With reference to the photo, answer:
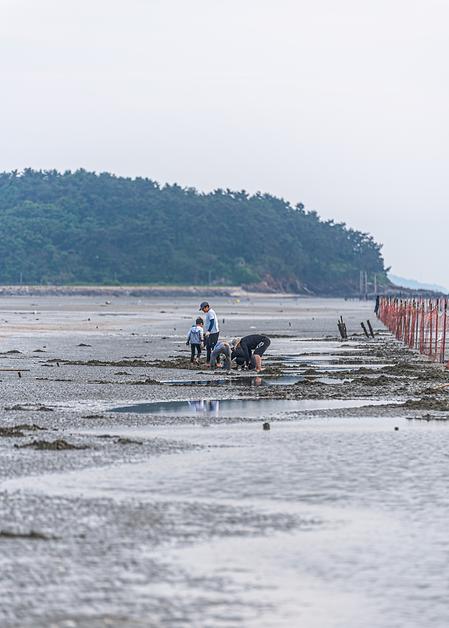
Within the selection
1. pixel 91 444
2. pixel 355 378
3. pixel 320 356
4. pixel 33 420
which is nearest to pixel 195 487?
pixel 91 444

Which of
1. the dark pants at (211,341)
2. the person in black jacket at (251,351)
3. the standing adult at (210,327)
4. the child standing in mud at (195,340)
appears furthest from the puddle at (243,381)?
the child standing in mud at (195,340)

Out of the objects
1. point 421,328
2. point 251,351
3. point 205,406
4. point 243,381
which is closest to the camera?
point 205,406

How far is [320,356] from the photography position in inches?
1754

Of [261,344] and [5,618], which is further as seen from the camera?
[261,344]

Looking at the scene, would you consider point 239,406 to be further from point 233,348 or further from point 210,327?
point 210,327

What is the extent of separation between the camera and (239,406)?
25.1 meters

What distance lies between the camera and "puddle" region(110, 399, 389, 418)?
23.7 m

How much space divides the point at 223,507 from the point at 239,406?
1151 cm

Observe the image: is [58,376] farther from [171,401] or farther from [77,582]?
[77,582]

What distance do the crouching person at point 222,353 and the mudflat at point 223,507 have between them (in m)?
6.72

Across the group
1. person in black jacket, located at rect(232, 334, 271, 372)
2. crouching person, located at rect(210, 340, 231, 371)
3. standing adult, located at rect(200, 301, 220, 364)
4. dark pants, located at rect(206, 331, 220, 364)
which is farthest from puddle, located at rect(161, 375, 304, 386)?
dark pants, located at rect(206, 331, 220, 364)

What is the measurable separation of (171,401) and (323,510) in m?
12.7

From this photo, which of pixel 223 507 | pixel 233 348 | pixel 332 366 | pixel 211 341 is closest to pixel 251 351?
pixel 233 348

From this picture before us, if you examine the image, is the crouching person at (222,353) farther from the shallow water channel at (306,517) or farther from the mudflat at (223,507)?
the shallow water channel at (306,517)
